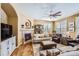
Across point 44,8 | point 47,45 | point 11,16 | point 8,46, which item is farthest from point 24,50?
point 44,8

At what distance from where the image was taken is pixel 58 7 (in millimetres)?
2480

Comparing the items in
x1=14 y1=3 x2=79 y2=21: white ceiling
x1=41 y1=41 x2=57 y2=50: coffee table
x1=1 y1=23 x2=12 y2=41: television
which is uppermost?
x1=14 y1=3 x2=79 y2=21: white ceiling

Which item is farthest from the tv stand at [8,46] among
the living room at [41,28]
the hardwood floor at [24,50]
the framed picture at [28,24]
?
the framed picture at [28,24]

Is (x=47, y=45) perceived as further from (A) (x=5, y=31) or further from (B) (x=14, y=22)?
(A) (x=5, y=31)

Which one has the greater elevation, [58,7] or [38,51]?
[58,7]

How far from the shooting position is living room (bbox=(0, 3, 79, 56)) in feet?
8.09

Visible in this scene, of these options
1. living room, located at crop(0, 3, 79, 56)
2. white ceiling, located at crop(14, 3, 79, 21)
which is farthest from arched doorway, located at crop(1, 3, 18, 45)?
white ceiling, located at crop(14, 3, 79, 21)

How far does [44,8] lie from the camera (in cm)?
247

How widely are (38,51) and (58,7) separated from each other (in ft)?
3.60

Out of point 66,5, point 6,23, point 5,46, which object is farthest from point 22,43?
point 66,5

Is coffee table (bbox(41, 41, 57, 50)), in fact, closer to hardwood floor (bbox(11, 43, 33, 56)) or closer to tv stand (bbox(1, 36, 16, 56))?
hardwood floor (bbox(11, 43, 33, 56))

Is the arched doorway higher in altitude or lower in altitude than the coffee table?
higher

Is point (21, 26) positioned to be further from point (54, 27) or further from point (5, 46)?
point (54, 27)

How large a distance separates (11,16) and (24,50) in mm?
835
